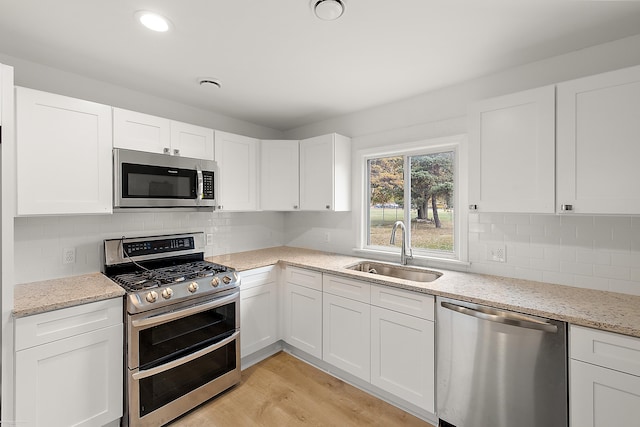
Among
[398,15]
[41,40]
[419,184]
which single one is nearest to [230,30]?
[398,15]

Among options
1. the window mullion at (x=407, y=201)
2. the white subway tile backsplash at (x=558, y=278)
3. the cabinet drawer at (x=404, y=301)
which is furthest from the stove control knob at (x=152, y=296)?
the white subway tile backsplash at (x=558, y=278)

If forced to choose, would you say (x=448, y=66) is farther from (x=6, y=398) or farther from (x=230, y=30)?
(x=6, y=398)

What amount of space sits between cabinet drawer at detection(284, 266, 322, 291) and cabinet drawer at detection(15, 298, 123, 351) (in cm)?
139

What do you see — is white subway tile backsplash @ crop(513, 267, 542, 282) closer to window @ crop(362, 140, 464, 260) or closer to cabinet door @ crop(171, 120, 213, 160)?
window @ crop(362, 140, 464, 260)

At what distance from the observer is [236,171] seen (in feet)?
9.61

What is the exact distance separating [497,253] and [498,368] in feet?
2.88

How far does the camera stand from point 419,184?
9.03 ft

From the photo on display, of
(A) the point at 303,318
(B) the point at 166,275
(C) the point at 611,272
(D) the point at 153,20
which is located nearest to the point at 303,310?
(A) the point at 303,318

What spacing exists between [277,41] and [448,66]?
49.1 inches

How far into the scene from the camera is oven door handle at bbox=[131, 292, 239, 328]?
1800mm

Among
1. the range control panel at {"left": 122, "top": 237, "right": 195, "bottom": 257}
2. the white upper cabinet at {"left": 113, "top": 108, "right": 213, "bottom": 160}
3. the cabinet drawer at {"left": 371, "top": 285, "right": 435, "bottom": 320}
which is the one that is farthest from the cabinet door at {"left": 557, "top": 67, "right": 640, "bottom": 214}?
the range control panel at {"left": 122, "top": 237, "right": 195, "bottom": 257}

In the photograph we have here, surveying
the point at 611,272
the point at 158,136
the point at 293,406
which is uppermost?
the point at 158,136

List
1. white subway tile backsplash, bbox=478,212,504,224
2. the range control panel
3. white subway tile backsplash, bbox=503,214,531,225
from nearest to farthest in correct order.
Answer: white subway tile backsplash, bbox=503,214,531,225 < white subway tile backsplash, bbox=478,212,504,224 < the range control panel

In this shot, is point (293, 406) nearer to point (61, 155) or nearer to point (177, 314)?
point (177, 314)
